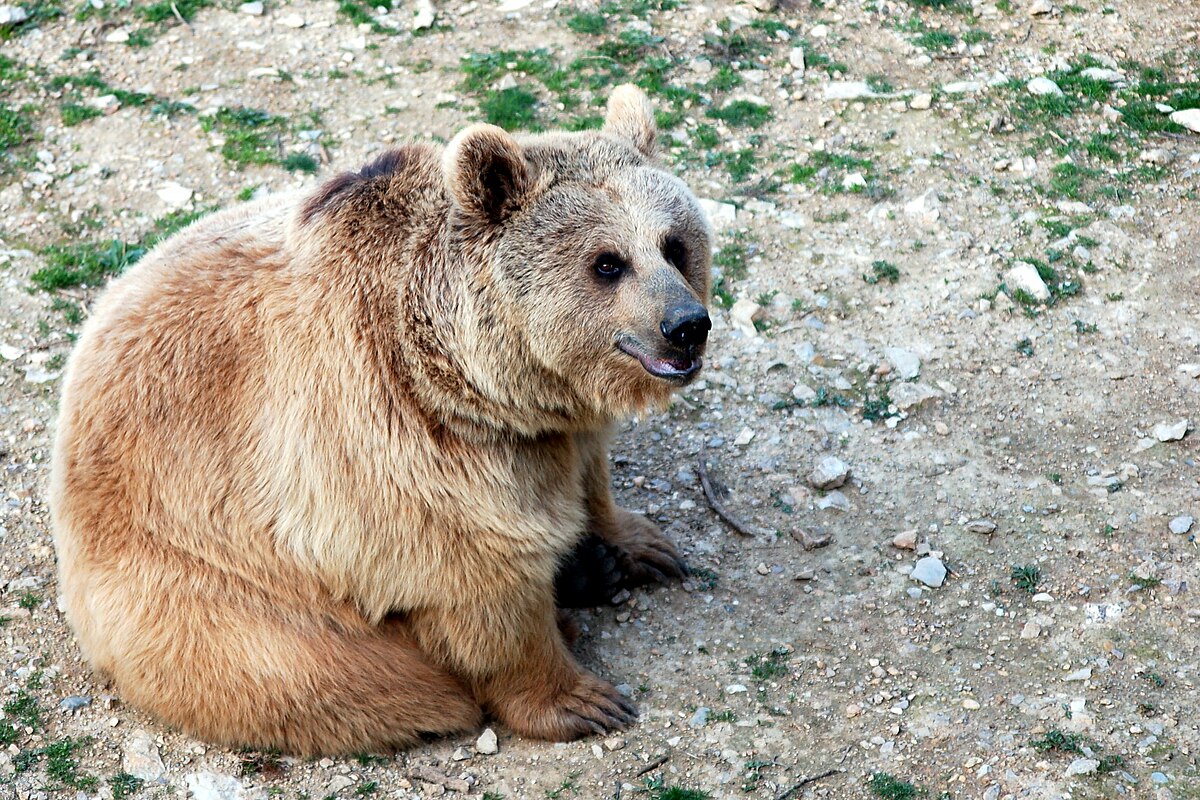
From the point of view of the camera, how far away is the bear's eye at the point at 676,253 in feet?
15.8

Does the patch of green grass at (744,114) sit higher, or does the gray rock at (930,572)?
the patch of green grass at (744,114)

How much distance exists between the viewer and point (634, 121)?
17.3 feet

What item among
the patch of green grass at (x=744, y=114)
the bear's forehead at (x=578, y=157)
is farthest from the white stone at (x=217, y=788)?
the patch of green grass at (x=744, y=114)

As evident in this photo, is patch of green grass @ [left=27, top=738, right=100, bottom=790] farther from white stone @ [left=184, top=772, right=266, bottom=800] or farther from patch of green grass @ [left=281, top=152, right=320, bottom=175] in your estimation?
patch of green grass @ [left=281, top=152, right=320, bottom=175]

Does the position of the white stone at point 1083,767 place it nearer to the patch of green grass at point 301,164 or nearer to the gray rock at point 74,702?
the gray rock at point 74,702

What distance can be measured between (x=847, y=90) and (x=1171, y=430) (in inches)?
148

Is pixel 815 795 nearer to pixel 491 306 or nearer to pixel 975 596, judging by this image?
pixel 975 596

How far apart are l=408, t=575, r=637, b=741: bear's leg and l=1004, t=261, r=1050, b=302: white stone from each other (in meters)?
3.80

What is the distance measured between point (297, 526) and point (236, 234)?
130cm

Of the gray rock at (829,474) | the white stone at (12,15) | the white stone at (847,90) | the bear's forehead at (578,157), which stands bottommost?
the gray rock at (829,474)

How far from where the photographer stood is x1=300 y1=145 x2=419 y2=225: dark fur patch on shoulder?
490 cm

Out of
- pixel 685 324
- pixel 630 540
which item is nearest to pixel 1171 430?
pixel 630 540

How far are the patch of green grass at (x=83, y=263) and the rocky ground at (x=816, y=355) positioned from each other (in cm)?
3

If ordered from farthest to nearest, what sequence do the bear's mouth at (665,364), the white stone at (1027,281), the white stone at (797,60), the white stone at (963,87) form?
the white stone at (797,60)
the white stone at (963,87)
the white stone at (1027,281)
the bear's mouth at (665,364)
